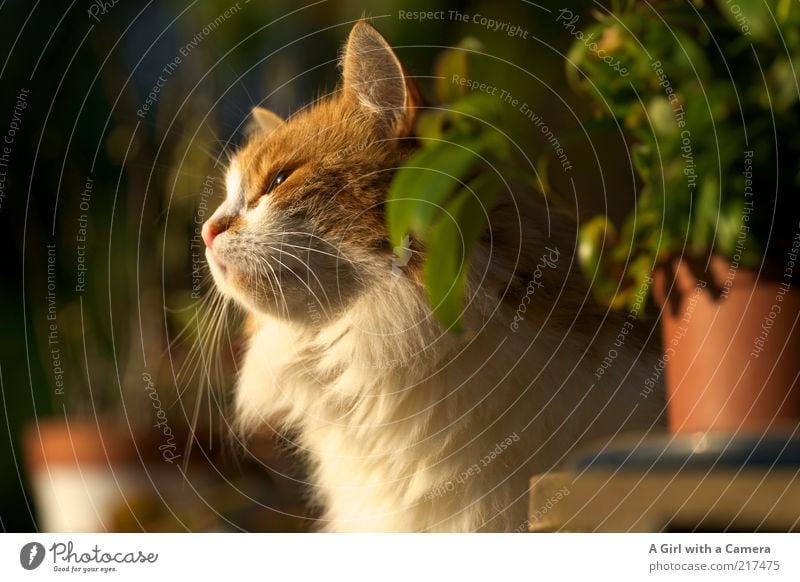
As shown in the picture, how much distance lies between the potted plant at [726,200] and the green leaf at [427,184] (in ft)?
0.47

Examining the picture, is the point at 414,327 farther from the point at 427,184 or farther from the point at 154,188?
the point at 154,188

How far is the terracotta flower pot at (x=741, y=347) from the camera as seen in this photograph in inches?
25.6

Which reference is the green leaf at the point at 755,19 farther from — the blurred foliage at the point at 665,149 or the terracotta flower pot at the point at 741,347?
the terracotta flower pot at the point at 741,347

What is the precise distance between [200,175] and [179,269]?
133 millimetres

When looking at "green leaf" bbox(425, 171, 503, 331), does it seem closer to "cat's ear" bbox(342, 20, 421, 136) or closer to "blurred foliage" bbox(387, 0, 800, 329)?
"blurred foliage" bbox(387, 0, 800, 329)

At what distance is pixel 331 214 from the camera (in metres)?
0.79

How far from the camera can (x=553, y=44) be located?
0.89 metres

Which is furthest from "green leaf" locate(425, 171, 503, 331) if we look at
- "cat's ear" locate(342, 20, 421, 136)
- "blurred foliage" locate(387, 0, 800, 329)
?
"cat's ear" locate(342, 20, 421, 136)

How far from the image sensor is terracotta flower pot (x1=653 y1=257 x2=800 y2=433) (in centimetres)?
65

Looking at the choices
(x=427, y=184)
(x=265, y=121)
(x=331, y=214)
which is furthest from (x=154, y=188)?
(x=427, y=184)

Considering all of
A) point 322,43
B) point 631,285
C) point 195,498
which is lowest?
point 195,498

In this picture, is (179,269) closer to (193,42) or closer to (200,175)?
(200,175)

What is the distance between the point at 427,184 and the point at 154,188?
20.7 inches
